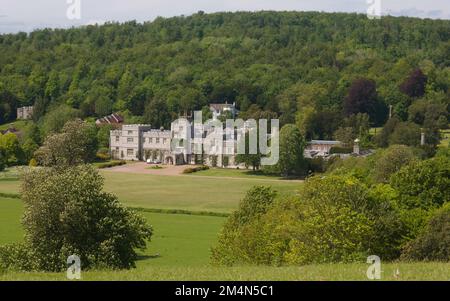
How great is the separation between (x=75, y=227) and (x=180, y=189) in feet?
122

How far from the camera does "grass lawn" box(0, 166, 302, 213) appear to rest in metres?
54.4

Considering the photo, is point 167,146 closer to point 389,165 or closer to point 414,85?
point 389,165

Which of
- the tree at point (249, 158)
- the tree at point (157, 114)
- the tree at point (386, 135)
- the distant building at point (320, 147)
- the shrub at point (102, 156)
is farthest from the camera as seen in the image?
the tree at point (157, 114)

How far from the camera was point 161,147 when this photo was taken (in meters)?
84.6

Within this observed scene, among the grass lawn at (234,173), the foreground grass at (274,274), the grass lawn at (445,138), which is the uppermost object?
the foreground grass at (274,274)

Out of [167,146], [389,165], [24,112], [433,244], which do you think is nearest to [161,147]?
[167,146]

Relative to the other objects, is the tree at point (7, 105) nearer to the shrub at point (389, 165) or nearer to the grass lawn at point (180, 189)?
the grass lawn at point (180, 189)

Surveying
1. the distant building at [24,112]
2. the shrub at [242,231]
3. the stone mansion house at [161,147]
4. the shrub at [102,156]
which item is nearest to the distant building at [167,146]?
the stone mansion house at [161,147]

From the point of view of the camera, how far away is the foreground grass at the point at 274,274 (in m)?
15.0

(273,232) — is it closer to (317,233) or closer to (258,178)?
(317,233)

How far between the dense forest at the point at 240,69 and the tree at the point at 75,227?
2621 inches

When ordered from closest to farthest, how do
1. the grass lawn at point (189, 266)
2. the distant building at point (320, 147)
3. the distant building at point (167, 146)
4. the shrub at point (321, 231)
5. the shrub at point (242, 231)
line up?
the grass lawn at point (189, 266), the shrub at point (321, 231), the shrub at point (242, 231), the distant building at point (167, 146), the distant building at point (320, 147)

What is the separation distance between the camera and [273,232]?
90.1 feet
